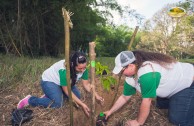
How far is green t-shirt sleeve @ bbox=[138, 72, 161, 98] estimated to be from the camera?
246cm

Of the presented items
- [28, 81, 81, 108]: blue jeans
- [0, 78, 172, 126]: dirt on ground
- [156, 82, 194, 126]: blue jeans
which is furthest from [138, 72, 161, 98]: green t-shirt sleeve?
[28, 81, 81, 108]: blue jeans

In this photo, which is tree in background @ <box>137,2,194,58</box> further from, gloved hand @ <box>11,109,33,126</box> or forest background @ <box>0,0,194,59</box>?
gloved hand @ <box>11,109,33,126</box>

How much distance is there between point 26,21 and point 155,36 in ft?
62.6

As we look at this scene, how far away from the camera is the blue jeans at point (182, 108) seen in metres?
2.90

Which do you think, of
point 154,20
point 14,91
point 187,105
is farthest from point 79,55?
point 154,20

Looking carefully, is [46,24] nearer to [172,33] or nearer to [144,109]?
[144,109]

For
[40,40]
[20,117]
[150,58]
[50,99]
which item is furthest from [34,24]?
[150,58]

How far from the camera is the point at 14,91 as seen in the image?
13.3ft

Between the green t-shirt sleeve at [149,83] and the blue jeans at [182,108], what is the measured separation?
0.59 metres

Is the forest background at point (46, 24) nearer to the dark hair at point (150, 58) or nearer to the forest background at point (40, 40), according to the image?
the forest background at point (40, 40)

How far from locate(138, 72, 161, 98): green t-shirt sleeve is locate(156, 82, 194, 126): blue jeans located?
0.59 m

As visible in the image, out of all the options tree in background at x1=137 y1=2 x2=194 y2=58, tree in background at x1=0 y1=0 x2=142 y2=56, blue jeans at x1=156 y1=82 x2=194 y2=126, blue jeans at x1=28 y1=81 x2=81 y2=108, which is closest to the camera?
blue jeans at x1=156 y1=82 x2=194 y2=126

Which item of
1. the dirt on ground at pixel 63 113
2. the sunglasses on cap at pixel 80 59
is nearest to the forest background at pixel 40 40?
the dirt on ground at pixel 63 113

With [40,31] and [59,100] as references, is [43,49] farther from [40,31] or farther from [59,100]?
[59,100]
